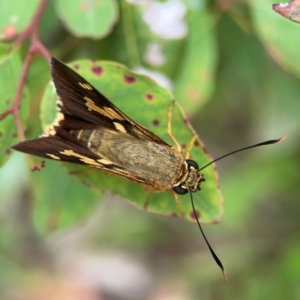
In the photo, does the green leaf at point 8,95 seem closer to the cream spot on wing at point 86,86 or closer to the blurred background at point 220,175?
the blurred background at point 220,175

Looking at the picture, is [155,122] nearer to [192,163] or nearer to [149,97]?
[149,97]

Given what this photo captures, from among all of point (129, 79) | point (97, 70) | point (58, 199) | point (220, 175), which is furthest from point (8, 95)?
point (220, 175)

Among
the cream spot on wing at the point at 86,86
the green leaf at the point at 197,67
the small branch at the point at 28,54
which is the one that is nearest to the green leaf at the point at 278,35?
the green leaf at the point at 197,67

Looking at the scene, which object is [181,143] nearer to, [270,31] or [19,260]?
[270,31]

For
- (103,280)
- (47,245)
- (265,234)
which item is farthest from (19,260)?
(265,234)

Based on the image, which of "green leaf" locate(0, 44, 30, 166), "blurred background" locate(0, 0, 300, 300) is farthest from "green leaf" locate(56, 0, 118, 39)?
"green leaf" locate(0, 44, 30, 166)
